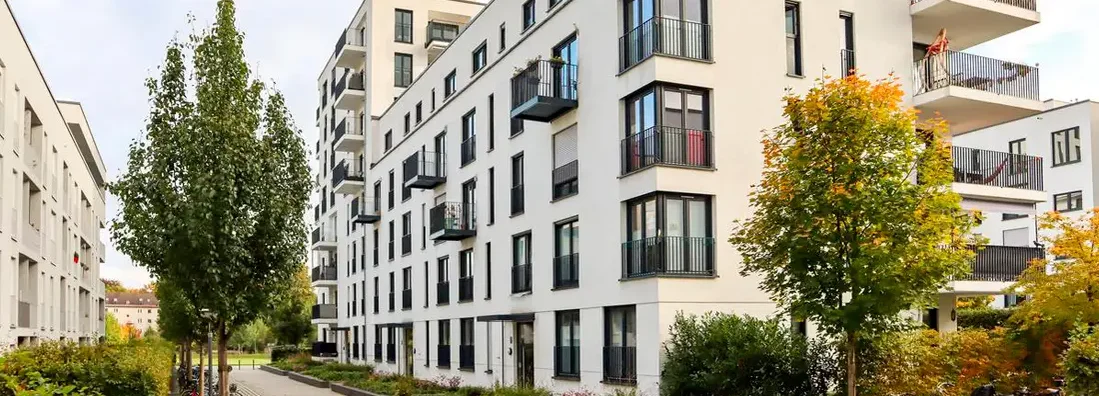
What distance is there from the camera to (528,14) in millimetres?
29000

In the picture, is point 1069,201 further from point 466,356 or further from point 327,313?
point 327,313

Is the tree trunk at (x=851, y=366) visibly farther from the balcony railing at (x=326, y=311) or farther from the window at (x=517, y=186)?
the balcony railing at (x=326, y=311)

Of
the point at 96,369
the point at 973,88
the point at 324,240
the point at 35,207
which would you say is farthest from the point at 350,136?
the point at 96,369

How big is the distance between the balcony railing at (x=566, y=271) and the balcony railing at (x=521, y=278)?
6.72ft

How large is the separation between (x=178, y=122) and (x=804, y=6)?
13323 millimetres

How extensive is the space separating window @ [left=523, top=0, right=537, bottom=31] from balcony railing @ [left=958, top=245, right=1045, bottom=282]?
42.0 ft

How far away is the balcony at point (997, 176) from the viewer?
2456 cm

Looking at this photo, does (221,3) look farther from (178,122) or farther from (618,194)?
(618,194)

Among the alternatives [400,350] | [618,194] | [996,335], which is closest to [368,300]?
[400,350]

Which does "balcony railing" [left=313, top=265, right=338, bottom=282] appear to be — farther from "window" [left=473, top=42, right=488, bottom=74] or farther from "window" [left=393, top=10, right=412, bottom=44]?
"window" [left=473, top=42, right=488, bottom=74]

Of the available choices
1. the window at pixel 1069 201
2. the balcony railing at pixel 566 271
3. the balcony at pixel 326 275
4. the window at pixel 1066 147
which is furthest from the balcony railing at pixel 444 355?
the window at pixel 1066 147

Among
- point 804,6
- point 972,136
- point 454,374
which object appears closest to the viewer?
point 804,6

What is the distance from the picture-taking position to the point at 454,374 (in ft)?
110

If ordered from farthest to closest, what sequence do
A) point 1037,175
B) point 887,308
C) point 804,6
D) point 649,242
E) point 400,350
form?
point 400,350 → point 1037,175 → point 804,6 → point 649,242 → point 887,308
